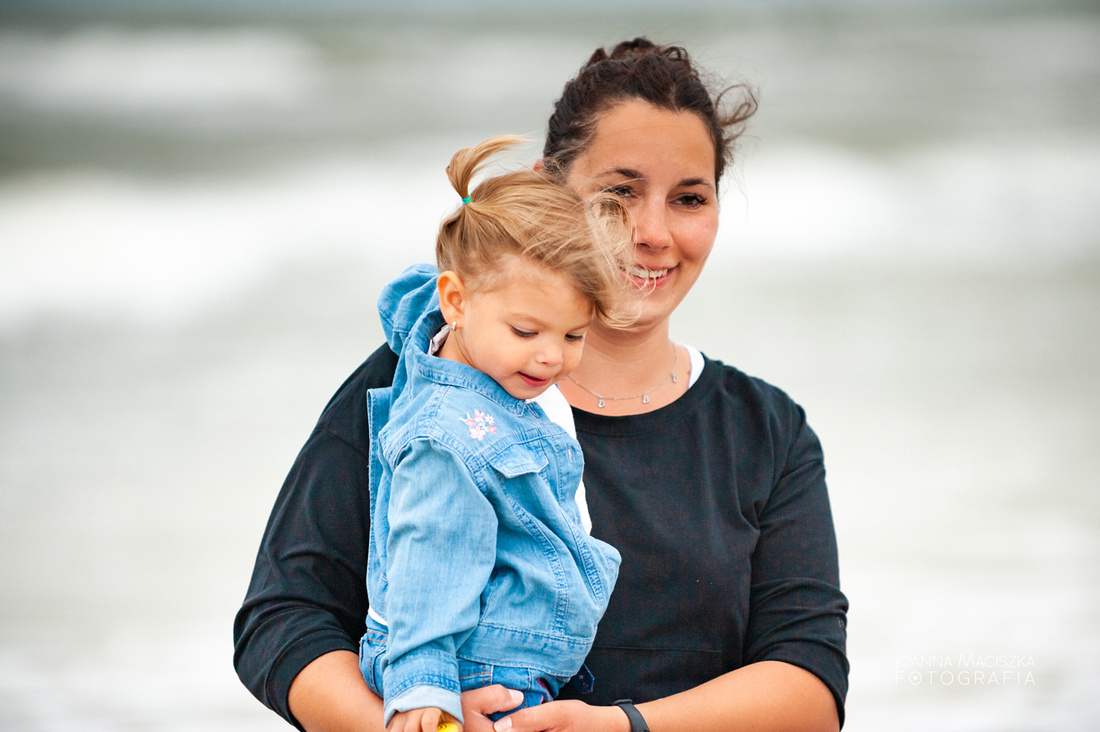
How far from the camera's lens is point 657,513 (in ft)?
5.42

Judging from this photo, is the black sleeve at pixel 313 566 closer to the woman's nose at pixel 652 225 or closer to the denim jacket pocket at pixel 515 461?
the denim jacket pocket at pixel 515 461

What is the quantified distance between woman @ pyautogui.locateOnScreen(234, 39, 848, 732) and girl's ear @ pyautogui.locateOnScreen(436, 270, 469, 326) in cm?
27

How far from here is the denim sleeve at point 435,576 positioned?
3.91 feet

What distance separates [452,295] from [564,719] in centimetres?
55

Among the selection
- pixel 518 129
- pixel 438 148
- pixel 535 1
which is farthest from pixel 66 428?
pixel 535 1

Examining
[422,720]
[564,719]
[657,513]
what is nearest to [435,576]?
[422,720]

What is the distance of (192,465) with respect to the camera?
3994 millimetres

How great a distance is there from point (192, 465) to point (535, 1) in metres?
2.28

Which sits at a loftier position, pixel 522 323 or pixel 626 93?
pixel 626 93

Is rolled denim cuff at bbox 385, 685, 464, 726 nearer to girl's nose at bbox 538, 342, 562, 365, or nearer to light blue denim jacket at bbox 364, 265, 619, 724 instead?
light blue denim jacket at bbox 364, 265, 619, 724

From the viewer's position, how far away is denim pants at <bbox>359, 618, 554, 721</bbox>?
1283 millimetres

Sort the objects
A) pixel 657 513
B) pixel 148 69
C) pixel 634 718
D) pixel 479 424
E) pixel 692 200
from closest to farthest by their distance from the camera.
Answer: pixel 479 424, pixel 634 718, pixel 657 513, pixel 692 200, pixel 148 69

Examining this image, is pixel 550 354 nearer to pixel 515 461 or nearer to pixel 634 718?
pixel 515 461

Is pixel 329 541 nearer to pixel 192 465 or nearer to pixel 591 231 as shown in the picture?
pixel 591 231
